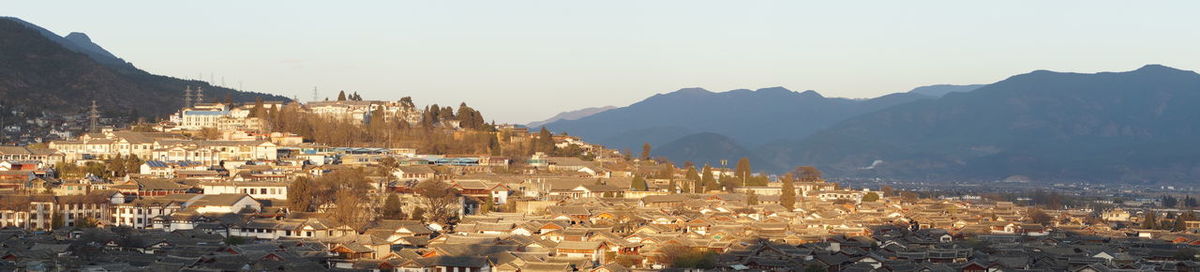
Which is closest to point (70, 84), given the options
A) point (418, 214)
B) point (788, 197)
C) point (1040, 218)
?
point (788, 197)

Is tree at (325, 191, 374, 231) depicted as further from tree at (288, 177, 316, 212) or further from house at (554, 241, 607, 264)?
house at (554, 241, 607, 264)

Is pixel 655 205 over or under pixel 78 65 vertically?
under

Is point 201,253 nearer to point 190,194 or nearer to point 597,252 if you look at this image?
point 597,252

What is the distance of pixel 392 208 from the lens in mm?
42469

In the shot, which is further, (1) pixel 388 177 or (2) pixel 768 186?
(2) pixel 768 186

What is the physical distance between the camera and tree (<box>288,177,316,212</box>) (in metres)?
43.2

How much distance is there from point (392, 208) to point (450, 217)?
1933 mm

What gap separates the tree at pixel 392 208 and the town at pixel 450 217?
0.07 m

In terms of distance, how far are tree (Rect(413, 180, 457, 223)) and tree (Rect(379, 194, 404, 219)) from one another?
2.91 feet

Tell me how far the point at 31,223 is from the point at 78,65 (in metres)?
58.0

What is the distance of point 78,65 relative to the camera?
9625 cm

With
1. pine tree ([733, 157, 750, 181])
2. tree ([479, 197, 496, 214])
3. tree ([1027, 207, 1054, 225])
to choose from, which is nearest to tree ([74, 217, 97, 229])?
tree ([479, 197, 496, 214])

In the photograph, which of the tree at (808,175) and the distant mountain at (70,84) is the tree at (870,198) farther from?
the distant mountain at (70,84)

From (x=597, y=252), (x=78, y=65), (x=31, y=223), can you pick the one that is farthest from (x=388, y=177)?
(x=78, y=65)
